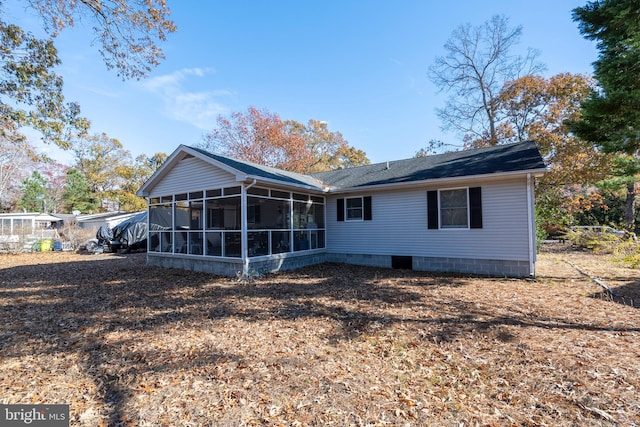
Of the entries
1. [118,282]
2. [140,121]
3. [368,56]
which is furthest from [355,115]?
[118,282]

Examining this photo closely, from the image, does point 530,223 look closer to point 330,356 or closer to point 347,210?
point 347,210

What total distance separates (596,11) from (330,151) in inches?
997

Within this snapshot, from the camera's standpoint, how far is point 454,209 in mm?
9500

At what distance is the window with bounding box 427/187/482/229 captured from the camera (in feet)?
29.7

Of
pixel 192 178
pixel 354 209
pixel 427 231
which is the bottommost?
pixel 427 231

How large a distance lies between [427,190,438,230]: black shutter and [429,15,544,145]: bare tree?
11608 millimetres

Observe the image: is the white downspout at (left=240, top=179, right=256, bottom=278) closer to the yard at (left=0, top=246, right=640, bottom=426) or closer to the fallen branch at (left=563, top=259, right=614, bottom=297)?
the yard at (left=0, top=246, right=640, bottom=426)

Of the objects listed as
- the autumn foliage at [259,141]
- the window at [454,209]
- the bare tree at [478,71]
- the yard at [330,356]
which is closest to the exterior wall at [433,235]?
the window at [454,209]

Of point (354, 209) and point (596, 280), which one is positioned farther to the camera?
point (354, 209)

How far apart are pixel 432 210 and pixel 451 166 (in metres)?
1.82

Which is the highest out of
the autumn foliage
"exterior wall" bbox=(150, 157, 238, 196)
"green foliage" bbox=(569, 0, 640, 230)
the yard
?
the autumn foliage

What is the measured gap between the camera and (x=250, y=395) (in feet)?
9.65

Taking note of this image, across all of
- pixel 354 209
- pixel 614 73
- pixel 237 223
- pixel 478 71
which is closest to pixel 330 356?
pixel 614 73

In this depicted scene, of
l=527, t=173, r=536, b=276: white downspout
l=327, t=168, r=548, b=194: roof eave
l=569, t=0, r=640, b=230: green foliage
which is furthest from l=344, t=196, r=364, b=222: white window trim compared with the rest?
l=569, t=0, r=640, b=230: green foliage
